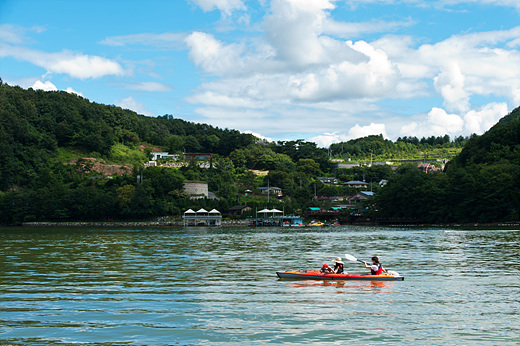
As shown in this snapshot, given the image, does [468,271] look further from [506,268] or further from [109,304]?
[109,304]

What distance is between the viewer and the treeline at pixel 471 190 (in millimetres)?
89938

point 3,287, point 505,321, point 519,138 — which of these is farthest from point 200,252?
point 519,138

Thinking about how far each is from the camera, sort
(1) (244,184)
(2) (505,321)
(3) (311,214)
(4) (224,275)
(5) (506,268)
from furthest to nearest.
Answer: (1) (244,184)
(3) (311,214)
(5) (506,268)
(4) (224,275)
(2) (505,321)

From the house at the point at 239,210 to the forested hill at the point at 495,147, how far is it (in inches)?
2074

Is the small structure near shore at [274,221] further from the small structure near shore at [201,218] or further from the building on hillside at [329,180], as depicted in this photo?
the building on hillside at [329,180]

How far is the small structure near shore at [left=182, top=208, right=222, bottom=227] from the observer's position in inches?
4609

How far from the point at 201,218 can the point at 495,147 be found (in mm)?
67623

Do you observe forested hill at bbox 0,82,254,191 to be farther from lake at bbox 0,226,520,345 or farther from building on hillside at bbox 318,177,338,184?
lake at bbox 0,226,520,345

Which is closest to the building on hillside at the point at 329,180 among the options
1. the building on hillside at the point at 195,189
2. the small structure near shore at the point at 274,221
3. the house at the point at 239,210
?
the building on hillside at the point at 195,189

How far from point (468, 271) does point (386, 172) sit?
16307cm

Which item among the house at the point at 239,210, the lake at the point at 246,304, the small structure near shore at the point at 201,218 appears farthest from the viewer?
the house at the point at 239,210

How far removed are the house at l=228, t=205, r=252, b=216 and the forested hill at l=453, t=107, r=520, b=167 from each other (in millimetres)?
52686

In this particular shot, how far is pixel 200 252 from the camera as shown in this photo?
46375 mm

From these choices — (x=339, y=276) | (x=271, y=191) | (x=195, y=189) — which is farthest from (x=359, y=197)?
(x=339, y=276)
